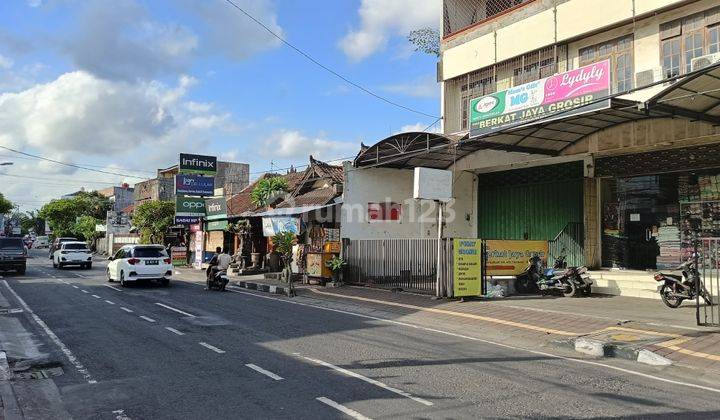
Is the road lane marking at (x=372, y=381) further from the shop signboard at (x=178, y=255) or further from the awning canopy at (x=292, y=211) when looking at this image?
the shop signboard at (x=178, y=255)

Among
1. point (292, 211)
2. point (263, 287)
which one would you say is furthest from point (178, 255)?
point (263, 287)

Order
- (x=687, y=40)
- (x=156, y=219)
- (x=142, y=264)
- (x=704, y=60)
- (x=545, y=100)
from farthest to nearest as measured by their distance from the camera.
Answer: (x=156, y=219), (x=142, y=264), (x=687, y=40), (x=545, y=100), (x=704, y=60)

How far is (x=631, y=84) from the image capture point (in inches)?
657

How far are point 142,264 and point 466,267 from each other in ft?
41.6

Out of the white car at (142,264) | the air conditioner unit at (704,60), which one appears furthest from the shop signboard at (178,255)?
the air conditioner unit at (704,60)

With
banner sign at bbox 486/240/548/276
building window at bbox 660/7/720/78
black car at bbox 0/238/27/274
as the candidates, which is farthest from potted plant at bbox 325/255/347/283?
black car at bbox 0/238/27/274

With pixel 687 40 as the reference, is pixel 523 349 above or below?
below

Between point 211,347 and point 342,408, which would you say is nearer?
point 342,408

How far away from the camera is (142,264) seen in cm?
2044

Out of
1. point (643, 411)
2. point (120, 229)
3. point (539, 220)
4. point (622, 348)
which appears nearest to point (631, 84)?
point (539, 220)

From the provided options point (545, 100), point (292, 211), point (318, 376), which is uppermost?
point (545, 100)

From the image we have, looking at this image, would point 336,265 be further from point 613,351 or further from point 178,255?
point 178,255

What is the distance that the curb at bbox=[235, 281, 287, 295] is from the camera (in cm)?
1872

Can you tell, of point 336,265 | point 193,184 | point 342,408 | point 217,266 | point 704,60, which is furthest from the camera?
point 193,184
